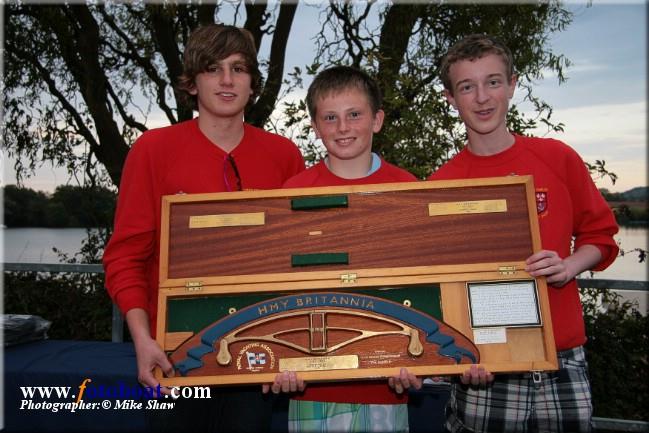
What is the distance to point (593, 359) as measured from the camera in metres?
4.64

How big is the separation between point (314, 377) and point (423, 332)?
0.40m

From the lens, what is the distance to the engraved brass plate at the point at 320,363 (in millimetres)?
1969

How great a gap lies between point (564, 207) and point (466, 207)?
0.43 metres

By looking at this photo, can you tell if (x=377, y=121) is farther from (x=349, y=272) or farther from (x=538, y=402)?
(x=538, y=402)

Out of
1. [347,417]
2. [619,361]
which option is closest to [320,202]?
[347,417]

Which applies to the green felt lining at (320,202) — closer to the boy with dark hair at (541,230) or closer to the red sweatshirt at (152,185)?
the red sweatshirt at (152,185)

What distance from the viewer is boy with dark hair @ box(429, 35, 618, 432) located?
2146 millimetres

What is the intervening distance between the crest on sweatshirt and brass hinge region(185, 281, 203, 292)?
1291mm

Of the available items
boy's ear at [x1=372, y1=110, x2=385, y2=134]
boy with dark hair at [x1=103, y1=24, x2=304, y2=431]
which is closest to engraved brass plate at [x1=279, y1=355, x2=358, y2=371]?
boy with dark hair at [x1=103, y1=24, x2=304, y2=431]

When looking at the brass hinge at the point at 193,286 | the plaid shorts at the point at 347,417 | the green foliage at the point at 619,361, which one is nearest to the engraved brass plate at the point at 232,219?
the brass hinge at the point at 193,286

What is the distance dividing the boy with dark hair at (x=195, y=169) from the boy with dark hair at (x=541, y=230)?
809mm

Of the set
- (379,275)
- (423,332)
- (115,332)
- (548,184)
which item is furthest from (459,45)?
(115,332)

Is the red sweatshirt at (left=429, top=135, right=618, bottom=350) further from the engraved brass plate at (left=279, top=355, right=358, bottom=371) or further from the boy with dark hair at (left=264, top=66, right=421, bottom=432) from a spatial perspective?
the engraved brass plate at (left=279, top=355, right=358, bottom=371)

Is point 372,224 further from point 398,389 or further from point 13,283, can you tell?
point 13,283
